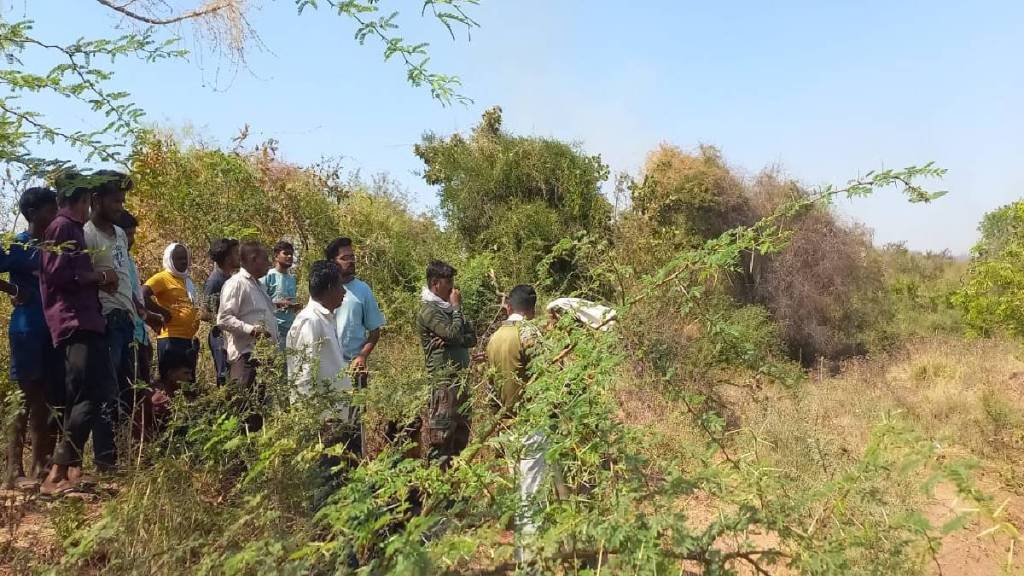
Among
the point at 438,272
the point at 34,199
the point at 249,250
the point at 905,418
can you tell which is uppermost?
the point at 34,199

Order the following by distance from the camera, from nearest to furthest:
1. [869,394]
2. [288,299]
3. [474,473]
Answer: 1. [474,473]
2. [288,299]
3. [869,394]

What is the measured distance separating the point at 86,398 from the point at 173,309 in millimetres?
1225

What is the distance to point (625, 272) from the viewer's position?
2811mm

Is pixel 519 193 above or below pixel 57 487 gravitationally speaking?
above

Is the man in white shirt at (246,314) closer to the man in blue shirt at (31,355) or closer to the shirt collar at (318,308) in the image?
the shirt collar at (318,308)

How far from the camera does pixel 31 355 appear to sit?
3.41 m

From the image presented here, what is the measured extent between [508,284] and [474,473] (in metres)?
7.62

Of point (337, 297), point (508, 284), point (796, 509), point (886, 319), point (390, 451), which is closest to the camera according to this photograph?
point (796, 509)

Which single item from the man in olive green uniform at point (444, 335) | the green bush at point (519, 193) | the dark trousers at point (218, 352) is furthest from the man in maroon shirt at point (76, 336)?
the green bush at point (519, 193)

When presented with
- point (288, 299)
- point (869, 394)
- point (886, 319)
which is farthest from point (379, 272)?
point (886, 319)

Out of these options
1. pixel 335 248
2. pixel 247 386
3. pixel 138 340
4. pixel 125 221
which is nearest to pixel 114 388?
pixel 138 340

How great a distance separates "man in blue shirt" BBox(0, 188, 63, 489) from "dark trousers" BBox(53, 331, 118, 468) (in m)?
A: 0.14

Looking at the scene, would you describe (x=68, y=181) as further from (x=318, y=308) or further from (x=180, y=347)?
(x=180, y=347)

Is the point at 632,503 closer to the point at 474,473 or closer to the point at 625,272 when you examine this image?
the point at 474,473
